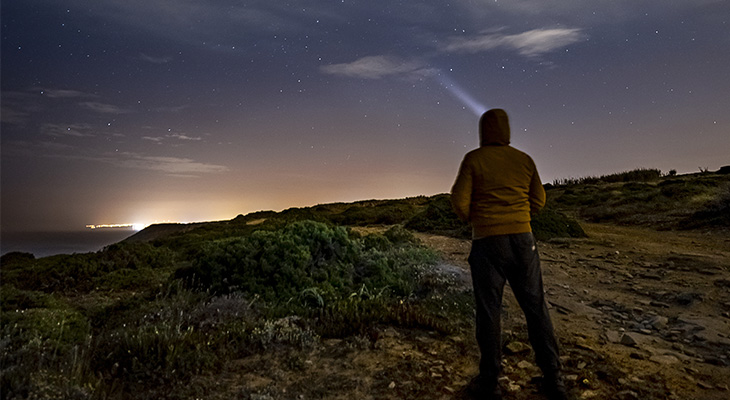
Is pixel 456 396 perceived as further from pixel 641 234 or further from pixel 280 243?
pixel 641 234

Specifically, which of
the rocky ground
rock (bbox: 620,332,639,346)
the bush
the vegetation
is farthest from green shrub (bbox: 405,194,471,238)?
rock (bbox: 620,332,639,346)

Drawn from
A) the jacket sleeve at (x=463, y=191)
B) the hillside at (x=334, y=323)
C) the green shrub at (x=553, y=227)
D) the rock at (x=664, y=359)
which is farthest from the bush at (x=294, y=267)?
the green shrub at (x=553, y=227)

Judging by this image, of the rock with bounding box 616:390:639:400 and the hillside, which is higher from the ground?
the hillside

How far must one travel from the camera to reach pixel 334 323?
5.69 m

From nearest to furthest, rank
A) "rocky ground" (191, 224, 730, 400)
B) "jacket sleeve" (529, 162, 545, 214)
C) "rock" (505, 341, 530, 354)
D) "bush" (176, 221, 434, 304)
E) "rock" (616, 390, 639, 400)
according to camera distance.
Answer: "rock" (616, 390, 639, 400)
"rocky ground" (191, 224, 730, 400)
"jacket sleeve" (529, 162, 545, 214)
"rock" (505, 341, 530, 354)
"bush" (176, 221, 434, 304)

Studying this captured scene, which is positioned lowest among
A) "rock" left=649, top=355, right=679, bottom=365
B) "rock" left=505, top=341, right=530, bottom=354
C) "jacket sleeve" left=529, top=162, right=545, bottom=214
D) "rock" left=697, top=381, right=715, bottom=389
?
"rock" left=697, top=381, right=715, bottom=389

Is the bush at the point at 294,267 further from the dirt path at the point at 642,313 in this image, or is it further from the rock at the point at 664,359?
the rock at the point at 664,359

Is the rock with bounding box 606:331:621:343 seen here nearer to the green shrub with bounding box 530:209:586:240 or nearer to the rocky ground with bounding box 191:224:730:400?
the rocky ground with bounding box 191:224:730:400

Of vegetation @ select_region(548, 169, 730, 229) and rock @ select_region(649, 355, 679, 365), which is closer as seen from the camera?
rock @ select_region(649, 355, 679, 365)

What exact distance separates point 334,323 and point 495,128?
3.20 meters

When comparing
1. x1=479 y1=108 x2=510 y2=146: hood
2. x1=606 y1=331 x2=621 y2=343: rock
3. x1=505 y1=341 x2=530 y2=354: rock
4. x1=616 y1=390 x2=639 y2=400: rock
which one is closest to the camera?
x1=616 y1=390 x2=639 y2=400: rock

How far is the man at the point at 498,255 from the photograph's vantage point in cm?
401

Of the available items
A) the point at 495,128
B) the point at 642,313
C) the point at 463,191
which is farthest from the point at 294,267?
the point at 642,313

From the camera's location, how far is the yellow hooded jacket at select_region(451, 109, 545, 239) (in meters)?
4.07
